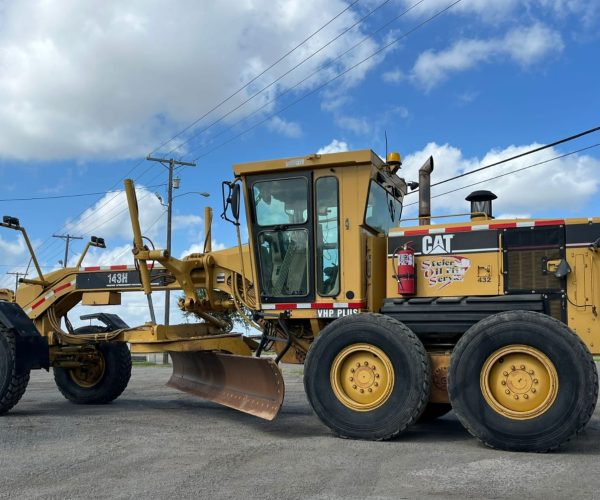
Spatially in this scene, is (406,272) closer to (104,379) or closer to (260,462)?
(260,462)

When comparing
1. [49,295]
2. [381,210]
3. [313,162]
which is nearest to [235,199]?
[313,162]

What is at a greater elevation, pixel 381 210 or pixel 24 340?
pixel 381 210

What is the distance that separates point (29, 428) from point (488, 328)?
17.1 ft

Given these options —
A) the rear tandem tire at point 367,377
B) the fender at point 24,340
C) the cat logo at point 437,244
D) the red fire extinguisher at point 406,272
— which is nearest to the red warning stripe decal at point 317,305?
the rear tandem tire at point 367,377

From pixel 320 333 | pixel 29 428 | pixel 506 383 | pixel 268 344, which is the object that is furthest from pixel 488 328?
pixel 29 428

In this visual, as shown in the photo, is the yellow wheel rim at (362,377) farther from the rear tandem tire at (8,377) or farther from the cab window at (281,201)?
the rear tandem tire at (8,377)

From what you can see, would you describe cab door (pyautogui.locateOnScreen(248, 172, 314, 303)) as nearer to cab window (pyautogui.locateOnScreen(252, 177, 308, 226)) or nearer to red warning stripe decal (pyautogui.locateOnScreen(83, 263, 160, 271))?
cab window (pyautogui.locateOnScreen(252, 177, 308, 226))

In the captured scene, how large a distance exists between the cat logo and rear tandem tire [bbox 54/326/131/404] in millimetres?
5308

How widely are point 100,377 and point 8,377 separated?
2.18m

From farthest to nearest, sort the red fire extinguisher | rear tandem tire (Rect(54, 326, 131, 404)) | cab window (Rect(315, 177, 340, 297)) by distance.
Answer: rear tandem tire (Rect(54, 326, 131, 404)), cab window (Rect(315, 177, 340, 297)), the red fire extinguisher

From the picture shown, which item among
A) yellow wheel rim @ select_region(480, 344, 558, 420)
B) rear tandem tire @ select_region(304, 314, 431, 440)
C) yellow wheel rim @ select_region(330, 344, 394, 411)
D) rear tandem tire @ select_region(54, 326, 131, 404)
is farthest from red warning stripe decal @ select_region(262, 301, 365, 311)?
rear tandem tire @ select_region(54, 326, 131, 404)

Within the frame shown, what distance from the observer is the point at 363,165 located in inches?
303

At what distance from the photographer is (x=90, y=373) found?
34.8 ft

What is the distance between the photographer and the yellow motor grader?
6.32 metres
